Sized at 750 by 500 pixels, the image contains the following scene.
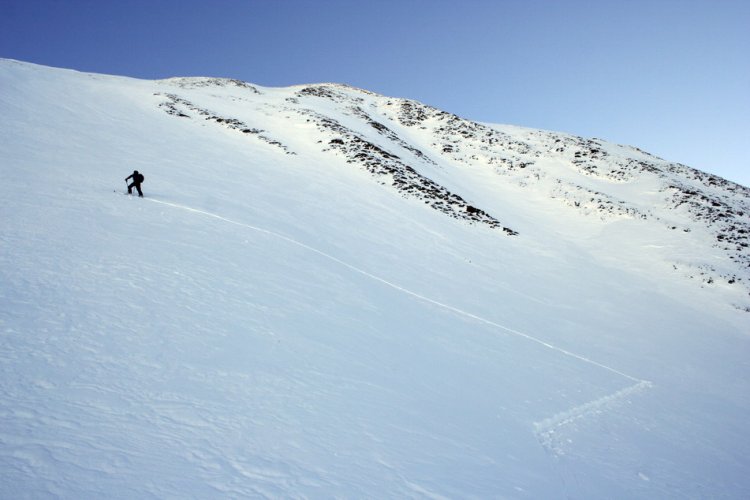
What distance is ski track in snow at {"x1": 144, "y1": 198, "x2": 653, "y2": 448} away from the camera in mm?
6238

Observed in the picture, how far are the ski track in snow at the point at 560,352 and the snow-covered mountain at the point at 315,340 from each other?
0.26ft

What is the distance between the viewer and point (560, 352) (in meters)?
10.3

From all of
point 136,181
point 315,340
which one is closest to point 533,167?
point 136,181

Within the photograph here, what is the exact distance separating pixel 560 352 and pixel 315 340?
23.9 ft

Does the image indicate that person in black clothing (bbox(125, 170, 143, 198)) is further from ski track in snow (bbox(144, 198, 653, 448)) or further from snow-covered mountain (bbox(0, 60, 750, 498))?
snow-covered mountain (bbox(0, 60, 750, 498))

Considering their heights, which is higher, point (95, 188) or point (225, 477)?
point (95, 188)

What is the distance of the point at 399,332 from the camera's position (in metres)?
8.45

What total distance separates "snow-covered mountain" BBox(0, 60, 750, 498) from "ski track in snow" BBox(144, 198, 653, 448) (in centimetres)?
8

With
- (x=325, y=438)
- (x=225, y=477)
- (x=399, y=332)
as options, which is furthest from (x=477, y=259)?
(x=225, y=477)

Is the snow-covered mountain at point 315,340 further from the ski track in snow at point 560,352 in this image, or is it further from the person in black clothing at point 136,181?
the person in black clothing at point 136,181

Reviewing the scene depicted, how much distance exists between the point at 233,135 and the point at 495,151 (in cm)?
3008

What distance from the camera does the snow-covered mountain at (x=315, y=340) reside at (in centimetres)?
376

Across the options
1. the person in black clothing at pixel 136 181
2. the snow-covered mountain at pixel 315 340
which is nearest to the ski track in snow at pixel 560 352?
the snow-covered mountain at pixel 315 340

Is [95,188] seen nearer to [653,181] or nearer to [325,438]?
[325,438]
